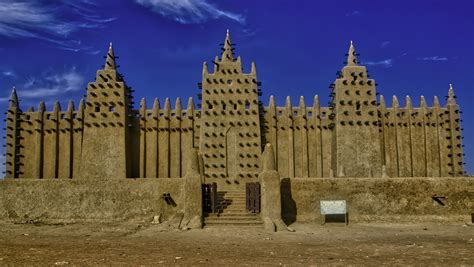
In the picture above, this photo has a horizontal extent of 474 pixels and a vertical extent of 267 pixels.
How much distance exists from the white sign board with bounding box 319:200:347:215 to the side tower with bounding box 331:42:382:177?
12.6 m

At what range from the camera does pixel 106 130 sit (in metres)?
34.2

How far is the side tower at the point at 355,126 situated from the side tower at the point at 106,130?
15.0 meters

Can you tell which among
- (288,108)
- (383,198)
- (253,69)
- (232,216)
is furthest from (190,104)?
(383,198)

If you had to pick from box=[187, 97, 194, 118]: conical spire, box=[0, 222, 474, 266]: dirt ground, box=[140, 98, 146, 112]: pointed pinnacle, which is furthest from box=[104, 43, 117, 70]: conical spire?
box=[0, 222, 474, 266]: dirt ground

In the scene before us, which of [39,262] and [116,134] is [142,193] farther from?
[116,134]

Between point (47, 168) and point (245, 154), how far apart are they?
49.2 feet

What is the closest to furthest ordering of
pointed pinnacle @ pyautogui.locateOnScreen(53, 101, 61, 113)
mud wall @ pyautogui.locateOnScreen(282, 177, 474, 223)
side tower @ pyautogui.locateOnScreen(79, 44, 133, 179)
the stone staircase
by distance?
the stone staircase < mud wall @ pyautogui.locateOnScreen(282, 177, 474, 223) < side tower @ pyautogui.locateOnScreen(79, 44, 133, 179) < pointed pinnacle @ pyautogui.locateOnScreen(53, 101, 61, 113)

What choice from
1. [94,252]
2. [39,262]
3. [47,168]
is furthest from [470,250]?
[47,168]

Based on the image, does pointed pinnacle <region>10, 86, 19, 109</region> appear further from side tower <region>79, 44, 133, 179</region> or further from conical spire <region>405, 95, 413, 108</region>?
conical spire <region>405, 95, 413, 108</region>

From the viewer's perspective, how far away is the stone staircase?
19922mm

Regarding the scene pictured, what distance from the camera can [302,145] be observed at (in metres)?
34.6

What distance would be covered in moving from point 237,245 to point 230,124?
1978 centimetres

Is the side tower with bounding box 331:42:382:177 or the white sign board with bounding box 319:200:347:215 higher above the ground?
the side tower with bounding box 331:42:382:177

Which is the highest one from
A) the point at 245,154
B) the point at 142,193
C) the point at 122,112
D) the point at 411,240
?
the point at 122,112
